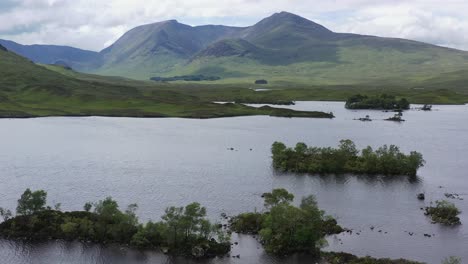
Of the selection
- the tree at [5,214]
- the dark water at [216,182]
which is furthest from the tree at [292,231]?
the tree at [5,214]

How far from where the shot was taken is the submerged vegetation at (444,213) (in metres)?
91.8

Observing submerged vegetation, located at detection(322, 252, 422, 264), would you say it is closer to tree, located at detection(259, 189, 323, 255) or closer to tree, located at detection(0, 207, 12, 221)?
tree, located at detection(259, 189, 323, 255)

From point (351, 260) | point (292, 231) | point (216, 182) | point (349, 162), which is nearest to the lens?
point (351, 260)

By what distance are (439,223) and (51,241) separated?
63.0 m

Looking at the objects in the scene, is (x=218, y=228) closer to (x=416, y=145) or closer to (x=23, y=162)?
(x=23, y=162)

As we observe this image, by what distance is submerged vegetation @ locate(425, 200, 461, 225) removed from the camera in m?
91.8

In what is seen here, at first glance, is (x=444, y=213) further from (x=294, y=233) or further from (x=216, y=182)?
(x=216, y=182)

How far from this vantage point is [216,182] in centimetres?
11912

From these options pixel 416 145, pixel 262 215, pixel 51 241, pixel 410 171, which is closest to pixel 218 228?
pixel 262 215

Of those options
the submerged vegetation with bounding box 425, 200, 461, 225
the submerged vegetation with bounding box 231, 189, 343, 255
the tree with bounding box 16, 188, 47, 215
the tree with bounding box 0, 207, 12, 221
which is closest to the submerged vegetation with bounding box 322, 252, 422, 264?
the submerged vegetation with bounding box 231, 189, 343, 255

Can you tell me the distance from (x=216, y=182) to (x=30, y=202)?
1722 inches

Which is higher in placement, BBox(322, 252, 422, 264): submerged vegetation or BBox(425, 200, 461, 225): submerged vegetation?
BBox(425, 200, 461, 225): submerged vegetation

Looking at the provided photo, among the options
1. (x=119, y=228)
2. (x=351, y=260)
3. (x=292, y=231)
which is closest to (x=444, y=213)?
(x=351, y=260)

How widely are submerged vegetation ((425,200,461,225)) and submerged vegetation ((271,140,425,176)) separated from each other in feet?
93.8
